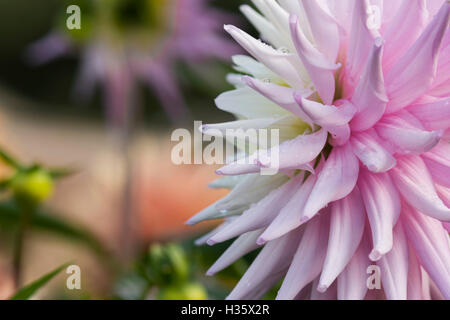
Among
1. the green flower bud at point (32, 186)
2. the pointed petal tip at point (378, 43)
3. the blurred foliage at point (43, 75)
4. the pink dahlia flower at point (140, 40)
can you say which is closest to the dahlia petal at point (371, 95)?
the pointed petal tip at point (378, 43)

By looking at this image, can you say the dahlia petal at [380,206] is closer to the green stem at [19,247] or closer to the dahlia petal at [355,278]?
the dahlia petal at [355,278]

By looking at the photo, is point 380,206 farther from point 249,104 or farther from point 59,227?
point 59,227

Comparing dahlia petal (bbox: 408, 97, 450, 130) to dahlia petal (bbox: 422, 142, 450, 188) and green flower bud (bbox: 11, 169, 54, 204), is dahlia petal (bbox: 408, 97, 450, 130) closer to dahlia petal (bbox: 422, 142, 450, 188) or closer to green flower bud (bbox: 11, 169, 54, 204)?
dahlia petal (bbox: 422, 142, 450, 188)

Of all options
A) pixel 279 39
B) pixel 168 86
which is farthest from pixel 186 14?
pixel 279 39

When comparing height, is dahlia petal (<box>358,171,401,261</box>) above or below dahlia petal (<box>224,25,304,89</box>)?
below

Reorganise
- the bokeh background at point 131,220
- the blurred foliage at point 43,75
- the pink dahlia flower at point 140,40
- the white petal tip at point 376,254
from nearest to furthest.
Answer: the white petal tip at point 376,254 < the bokeh background at point 131,220 < the pink dahlia flower at point 140,40 < the blurred foliage at point 43,75

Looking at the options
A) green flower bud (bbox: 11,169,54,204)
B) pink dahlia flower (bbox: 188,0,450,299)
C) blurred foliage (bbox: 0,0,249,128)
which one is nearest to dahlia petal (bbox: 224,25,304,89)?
pink dahlia flower (bbox: 188,0,450,299)

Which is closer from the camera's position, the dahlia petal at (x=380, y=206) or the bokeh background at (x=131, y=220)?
the dahlia petal at (x=380, y=206)
